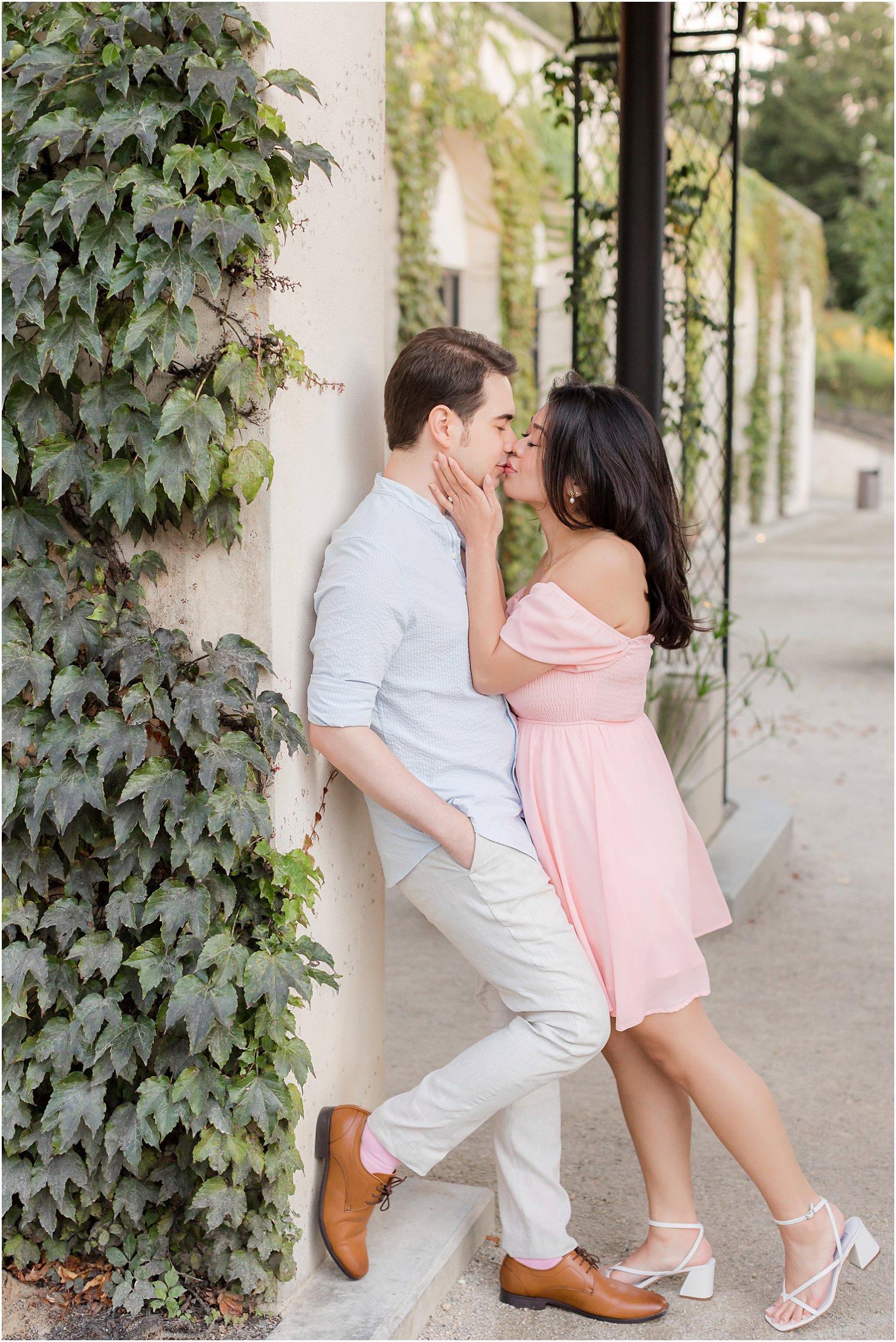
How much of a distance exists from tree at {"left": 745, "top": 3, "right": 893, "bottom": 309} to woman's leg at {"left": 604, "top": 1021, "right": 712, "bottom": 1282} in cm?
3693

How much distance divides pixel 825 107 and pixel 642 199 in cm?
3726

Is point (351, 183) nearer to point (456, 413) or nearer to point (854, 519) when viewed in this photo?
point (456, 413)

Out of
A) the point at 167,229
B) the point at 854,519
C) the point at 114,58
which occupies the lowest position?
the point at 854,519

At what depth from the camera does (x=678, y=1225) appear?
8.70 ft

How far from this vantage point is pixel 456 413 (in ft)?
7.69

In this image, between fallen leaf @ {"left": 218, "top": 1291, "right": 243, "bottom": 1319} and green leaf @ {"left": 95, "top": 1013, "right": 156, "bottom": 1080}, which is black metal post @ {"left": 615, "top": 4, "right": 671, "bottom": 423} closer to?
green leaf @ {"left": 95, "top": 1013, "right": 156, "bottom": 1080}

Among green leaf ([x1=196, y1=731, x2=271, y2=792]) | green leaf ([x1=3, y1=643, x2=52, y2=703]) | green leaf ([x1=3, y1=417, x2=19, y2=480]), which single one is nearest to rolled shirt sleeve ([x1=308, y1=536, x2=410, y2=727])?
green leaf ([x1=196, y1=731, x2=271, y2=792])

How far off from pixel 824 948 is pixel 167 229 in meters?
3.74

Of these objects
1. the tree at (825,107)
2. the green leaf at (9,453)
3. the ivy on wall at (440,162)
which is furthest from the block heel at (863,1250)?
the tree at (825,107)

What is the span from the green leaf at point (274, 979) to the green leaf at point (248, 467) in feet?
2.53

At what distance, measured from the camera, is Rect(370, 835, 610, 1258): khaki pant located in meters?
2.29

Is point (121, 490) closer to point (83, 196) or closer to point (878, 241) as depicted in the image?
point (83, 196)

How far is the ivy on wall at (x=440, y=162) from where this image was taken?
894 cm

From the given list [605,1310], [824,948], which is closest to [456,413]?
[605,1310]
